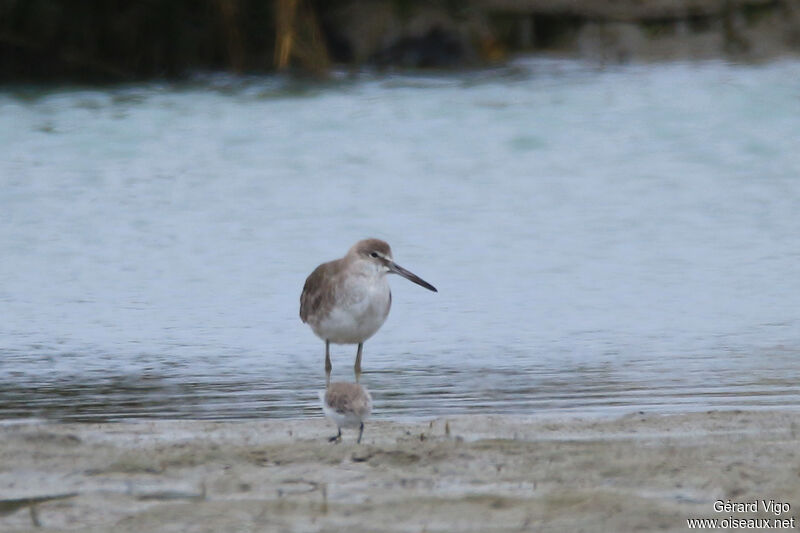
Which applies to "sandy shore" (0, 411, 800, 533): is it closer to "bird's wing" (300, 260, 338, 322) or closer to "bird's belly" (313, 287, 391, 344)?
"bird's belly" (313, 287, 391, 344)

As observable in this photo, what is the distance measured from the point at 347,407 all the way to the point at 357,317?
1.28 meters

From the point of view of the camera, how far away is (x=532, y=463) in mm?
5246

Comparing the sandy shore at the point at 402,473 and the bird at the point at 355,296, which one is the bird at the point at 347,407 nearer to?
the sandy shore at the point at 402,473

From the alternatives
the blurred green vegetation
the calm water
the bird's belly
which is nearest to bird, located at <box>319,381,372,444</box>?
the calm water

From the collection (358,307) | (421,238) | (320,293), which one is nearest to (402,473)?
(358,307)

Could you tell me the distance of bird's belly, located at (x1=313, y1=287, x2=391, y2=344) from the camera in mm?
6883

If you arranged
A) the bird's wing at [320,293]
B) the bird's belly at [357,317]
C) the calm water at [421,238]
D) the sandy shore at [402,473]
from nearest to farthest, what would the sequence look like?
the sandy shore at [402,473], the bird's belly at [357,317], the bird's wing at [320,293], the calm water at [421,238]

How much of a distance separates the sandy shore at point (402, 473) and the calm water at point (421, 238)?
0.72m

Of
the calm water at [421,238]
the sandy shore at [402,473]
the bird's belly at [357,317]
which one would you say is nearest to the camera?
the sandy shore at [402,473]

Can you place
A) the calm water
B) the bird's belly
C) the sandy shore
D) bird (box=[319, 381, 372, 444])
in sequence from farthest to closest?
the calm water < the bird's belly < bird (box=[319, 381, 372, 444]) < the sandy shore

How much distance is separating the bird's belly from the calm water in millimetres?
414

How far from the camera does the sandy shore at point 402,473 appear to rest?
4496 mm

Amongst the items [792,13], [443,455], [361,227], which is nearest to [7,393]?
[443,455]

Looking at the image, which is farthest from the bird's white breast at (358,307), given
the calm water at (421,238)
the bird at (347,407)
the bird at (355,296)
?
the bird at (347,407)
